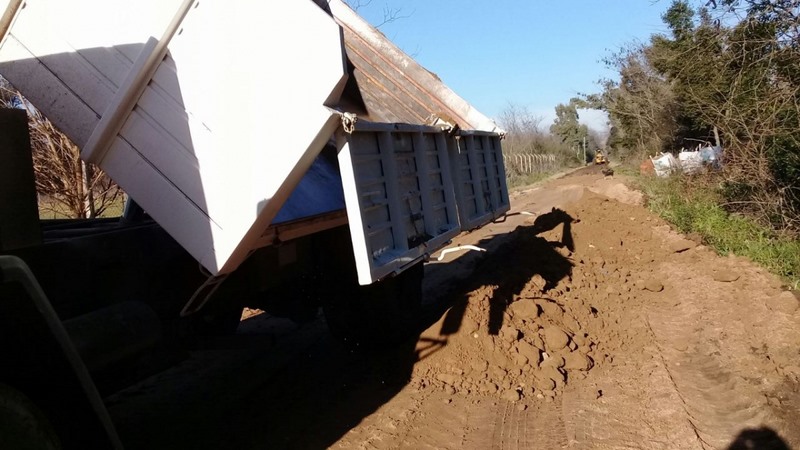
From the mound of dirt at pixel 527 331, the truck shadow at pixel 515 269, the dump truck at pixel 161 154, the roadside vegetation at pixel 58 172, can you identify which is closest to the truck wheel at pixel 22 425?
the dump truck at pixel 161 154

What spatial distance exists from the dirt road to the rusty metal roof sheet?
189 cm

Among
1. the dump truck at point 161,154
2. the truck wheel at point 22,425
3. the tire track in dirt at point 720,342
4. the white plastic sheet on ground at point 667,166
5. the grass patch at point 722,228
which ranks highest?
the dump truck at point 161,154

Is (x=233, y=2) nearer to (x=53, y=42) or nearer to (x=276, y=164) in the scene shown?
(x=276, y=164)

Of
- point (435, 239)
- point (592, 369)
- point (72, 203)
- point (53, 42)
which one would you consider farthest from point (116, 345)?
point (72, 203)

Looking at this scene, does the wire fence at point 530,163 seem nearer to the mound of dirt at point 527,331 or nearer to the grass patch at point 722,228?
the grass patch at point 722,228

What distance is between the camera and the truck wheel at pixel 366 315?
228 inches

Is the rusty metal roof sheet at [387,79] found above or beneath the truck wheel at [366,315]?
above

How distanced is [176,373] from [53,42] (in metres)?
3.30

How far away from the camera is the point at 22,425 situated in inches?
86.5

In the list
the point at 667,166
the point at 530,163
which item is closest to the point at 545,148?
the point at 530,163

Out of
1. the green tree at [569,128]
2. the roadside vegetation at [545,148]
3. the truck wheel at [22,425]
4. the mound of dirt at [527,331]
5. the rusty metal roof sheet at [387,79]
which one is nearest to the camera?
the truck wheel at [22,425]

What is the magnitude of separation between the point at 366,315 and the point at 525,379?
1.57m

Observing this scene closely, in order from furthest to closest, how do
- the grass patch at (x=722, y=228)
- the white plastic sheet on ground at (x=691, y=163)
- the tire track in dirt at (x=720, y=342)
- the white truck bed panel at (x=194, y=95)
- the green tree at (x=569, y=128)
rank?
the green tree at (x=569, y=128)
the white plastic sheet on ground at (x=691, y=163)
the grass patch at (x=722, y=228)
the tire track in dirt at (x=720, y=342)
the white truck bed panel at (x=194, y=95)

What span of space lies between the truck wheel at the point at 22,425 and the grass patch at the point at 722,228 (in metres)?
7.13
